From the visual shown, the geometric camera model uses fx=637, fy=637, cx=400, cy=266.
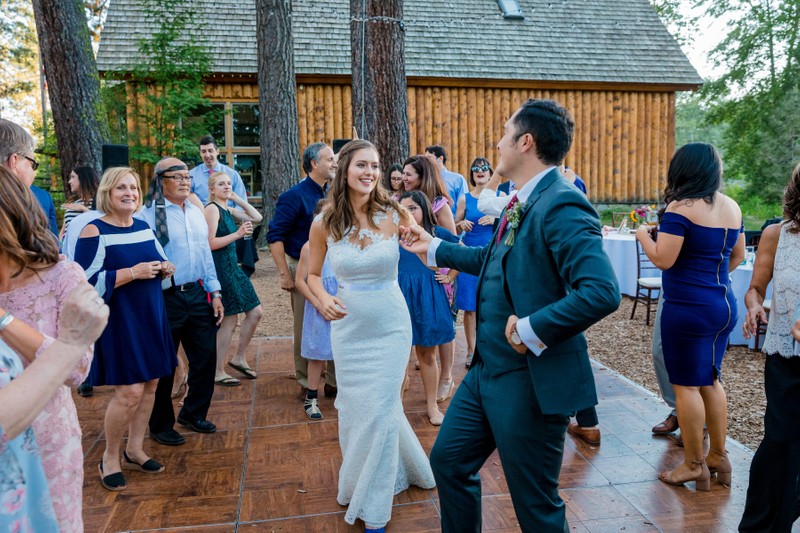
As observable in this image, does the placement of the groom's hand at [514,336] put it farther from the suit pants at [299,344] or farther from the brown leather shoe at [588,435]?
the suit pants at [299,344]

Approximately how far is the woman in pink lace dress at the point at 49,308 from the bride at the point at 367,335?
1.37m

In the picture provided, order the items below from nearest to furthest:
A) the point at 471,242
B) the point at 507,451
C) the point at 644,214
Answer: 1. the point at 507,451
2. the point at 471,242
3. the point at 644,214

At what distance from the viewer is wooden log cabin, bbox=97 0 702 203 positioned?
1484cm

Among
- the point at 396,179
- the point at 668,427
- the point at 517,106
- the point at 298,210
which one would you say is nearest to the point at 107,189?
the point at 298,210

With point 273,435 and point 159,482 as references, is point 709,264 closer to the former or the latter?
point 273,435

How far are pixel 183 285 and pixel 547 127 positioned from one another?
297 cm

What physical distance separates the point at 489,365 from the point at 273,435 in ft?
8.57

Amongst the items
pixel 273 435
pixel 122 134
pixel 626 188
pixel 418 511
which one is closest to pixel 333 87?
pixel 122 134

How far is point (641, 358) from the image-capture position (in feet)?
22.8

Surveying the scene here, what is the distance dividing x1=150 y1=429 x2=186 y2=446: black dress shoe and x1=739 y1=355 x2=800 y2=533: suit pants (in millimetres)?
3518

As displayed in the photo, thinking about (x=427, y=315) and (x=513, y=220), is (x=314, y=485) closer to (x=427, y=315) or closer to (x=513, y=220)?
(x=427, y=315)

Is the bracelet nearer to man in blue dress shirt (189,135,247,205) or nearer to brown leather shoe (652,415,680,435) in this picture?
brown leather shoe (652,415,680,435)

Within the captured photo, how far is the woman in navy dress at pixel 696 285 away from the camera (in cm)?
349

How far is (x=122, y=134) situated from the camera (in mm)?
13625
